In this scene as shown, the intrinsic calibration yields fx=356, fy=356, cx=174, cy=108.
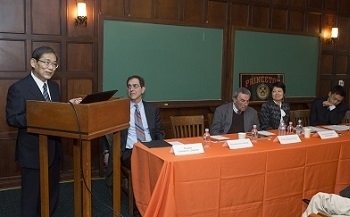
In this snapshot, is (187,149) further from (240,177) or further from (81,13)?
(81,13)

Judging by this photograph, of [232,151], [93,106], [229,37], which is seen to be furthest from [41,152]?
[229,37]

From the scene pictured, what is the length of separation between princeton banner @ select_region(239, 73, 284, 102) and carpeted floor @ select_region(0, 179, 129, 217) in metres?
2.55

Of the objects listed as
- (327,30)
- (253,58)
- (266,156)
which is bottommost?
(266,156)

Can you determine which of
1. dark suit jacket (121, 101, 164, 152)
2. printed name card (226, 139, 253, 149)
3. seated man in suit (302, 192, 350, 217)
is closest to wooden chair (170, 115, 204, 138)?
dark suit jacket (121, 101, 164, 152)

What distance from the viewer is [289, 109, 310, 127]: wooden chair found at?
4.53m

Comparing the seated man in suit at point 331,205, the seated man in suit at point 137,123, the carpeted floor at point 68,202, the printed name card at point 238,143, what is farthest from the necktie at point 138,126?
the seated man in suit at point 331,205

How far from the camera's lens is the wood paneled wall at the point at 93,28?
12.7ft

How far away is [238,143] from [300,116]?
208 centimetres

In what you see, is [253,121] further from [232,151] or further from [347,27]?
[347,27]

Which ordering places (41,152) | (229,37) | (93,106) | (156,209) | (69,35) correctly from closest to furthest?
(93,106) → (41,152) → (156,209) → (69,35) → (229,37)

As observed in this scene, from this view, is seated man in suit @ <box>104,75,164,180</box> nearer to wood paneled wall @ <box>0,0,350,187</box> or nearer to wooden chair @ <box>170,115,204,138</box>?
wooden chair @ <box>170,115,204,138</box>

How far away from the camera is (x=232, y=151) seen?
108 inches

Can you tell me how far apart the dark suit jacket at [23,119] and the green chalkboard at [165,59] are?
1.89 meters

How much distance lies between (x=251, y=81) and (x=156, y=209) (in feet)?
11.0
